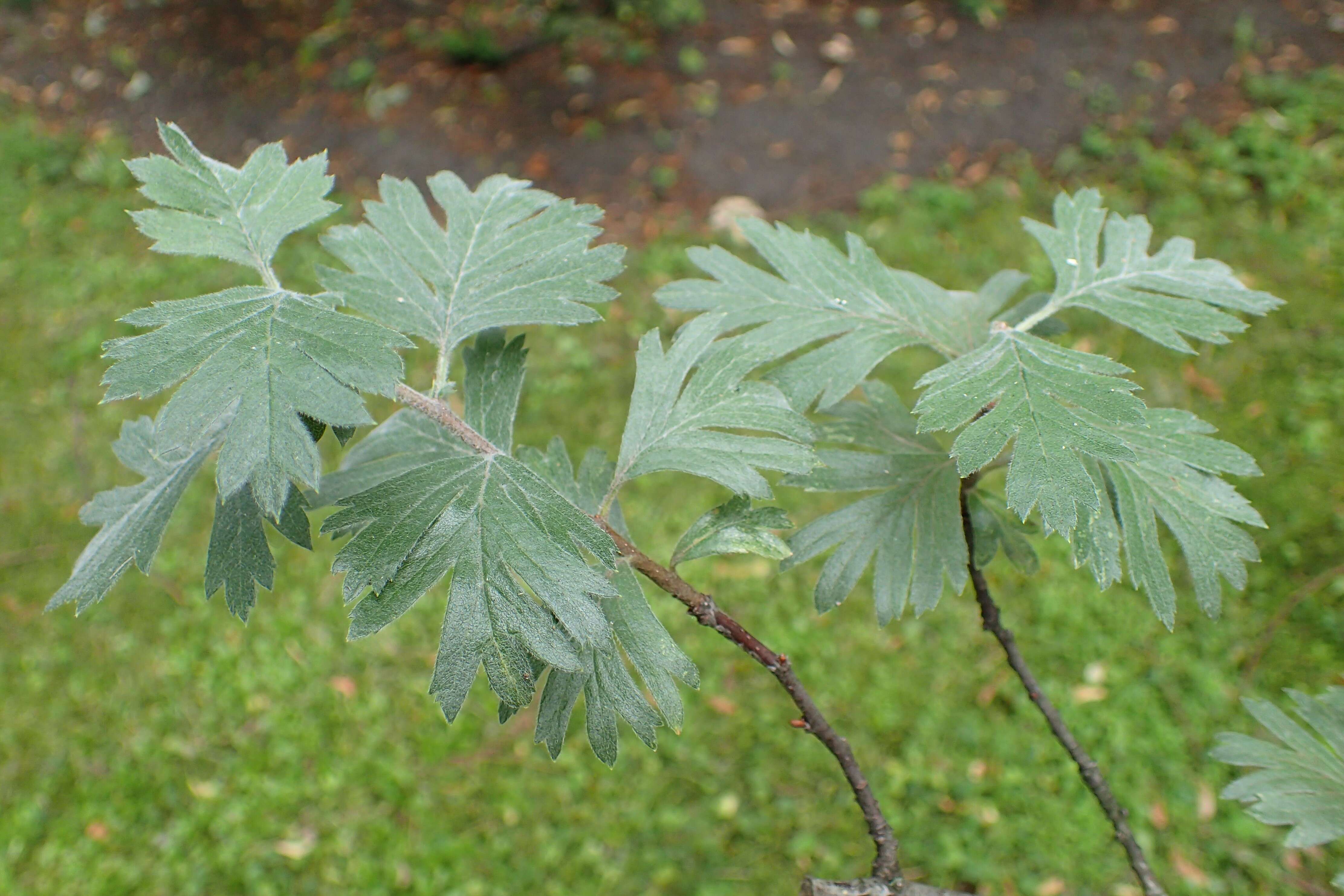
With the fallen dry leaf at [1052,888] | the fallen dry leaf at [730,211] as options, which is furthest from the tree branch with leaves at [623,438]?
the fallen dry leaf at [730,211]

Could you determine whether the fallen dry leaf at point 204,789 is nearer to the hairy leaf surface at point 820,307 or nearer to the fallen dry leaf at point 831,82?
the hairy leaf surface at point 820,307

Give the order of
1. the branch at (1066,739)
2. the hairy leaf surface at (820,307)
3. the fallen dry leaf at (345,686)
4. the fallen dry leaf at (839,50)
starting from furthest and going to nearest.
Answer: the fallen dry leaf at (839,50) < the fallen dry leaf at (345,686) < the branch at (1066,739) < the hairy leaf surface at (820,307)

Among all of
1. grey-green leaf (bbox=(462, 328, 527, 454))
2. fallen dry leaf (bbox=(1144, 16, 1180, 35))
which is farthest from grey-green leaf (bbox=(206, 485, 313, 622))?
fallen dry leaf (bbox=(1144, 16, 1180, 35))

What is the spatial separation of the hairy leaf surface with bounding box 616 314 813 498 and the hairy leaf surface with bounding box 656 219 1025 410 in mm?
46

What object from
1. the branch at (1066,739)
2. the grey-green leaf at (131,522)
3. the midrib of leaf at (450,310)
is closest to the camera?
the grey-green leaf at (131,522)

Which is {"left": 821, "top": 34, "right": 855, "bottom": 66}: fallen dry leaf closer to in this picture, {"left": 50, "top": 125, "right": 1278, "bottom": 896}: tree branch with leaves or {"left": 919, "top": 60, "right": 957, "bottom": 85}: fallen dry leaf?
{"left": 919, "top": 60, "right": 957, "bottom": 85}: fallen dry leaf

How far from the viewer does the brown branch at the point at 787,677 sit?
1012mm

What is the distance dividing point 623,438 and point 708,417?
0.11 meters

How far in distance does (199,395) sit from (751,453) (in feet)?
1.69

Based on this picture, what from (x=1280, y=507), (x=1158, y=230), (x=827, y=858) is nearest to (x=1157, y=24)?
(x=1158, y=230)

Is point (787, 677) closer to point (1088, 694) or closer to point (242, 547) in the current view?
point (242, 547)

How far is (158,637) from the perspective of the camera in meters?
3.22

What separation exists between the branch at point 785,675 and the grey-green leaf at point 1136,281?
480 mm

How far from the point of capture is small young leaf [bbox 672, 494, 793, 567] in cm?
100
